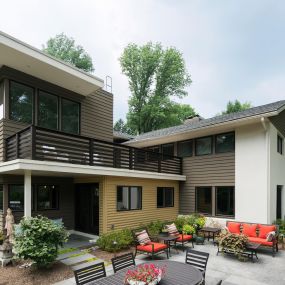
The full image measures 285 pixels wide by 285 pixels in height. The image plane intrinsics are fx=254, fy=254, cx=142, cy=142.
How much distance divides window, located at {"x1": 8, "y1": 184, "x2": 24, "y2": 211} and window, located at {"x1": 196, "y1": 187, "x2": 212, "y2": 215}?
907cm

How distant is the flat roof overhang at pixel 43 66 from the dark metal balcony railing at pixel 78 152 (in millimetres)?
2457

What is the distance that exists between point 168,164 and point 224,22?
808 centimetres

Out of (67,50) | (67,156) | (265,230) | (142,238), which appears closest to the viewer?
(67,156)

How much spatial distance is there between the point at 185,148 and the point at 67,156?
8.13 m

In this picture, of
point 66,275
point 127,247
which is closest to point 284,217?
point 127,247

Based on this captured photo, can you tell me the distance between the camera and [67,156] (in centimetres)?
916

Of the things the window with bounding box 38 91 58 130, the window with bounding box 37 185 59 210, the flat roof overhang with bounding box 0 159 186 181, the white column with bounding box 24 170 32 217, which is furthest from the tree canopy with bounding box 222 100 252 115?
the white column with bounding box 24 170 32 217

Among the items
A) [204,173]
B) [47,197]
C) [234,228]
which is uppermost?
[204,173]

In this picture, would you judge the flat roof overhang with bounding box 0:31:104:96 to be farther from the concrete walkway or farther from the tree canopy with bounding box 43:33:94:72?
the tree canopy with bounding box 43:33:94:72

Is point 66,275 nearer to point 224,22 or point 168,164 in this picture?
point 168,164

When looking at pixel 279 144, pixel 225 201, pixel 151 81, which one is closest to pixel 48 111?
pixel 225 201

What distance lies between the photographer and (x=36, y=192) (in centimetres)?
1120

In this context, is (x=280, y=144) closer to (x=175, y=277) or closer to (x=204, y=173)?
(x=204, y=173)

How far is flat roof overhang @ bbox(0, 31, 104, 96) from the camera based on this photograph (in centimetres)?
879
